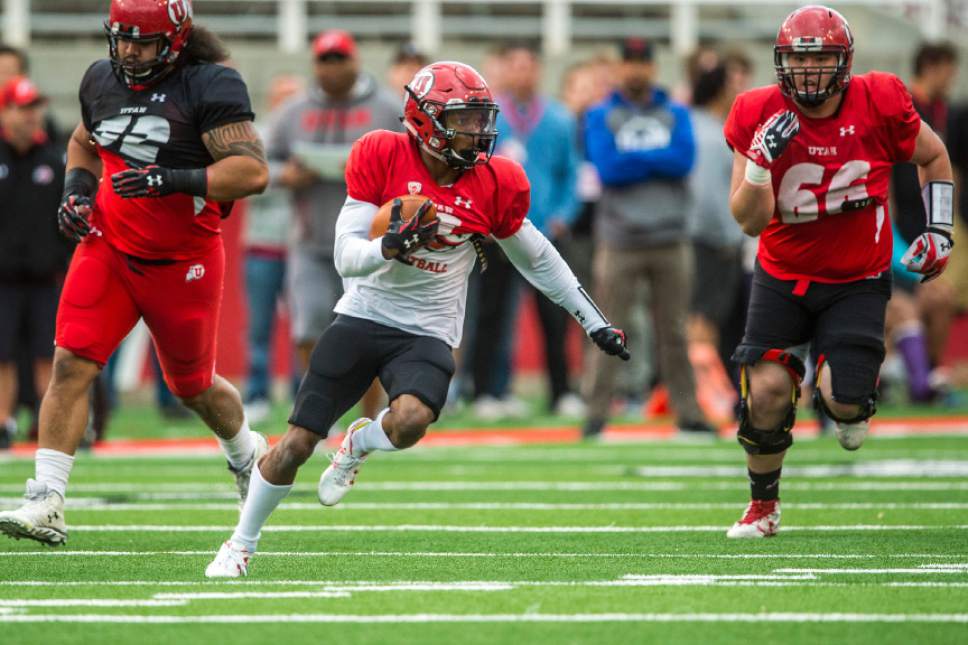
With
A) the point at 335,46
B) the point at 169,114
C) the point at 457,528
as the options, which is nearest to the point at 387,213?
the point at 169,114

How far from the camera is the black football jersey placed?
7371 mm

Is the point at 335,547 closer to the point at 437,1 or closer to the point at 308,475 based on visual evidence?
the point at 308,475

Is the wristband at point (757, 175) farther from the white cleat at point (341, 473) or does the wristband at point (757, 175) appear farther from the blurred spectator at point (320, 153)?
the blurred spectator at point (320, 153)

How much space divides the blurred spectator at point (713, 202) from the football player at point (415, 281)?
6.49m

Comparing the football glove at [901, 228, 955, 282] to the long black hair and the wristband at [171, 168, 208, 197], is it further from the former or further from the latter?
the long black hair

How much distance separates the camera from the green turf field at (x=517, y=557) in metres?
5.32

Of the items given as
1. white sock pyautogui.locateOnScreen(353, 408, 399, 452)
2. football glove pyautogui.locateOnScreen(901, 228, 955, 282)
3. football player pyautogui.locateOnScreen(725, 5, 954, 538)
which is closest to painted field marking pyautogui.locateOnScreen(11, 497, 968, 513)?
football player pyautogui.locateOnScreen(725, 5, 954, 538)

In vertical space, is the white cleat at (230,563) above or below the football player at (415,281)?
below

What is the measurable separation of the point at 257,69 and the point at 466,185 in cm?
1244

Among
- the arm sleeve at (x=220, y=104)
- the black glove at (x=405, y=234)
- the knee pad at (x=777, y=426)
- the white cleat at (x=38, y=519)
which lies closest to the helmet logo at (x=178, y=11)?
the arm sleeve at (x=220, y=104)

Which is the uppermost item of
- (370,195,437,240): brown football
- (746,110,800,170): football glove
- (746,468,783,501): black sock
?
(746,110,800,170): football glove

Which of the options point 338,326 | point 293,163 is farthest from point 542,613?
point 293,163

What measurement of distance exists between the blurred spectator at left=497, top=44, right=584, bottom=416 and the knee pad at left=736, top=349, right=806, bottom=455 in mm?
6056

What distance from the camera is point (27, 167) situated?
12.4 meters
